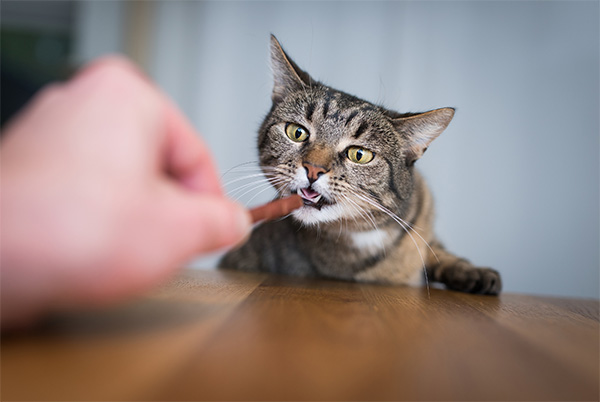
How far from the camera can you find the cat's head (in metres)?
0.93

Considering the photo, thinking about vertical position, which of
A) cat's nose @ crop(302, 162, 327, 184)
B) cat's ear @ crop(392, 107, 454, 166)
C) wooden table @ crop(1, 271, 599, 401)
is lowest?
wooden table @ crop(1, 271, 599, 401)

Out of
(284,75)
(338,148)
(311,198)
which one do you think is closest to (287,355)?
(311,198)

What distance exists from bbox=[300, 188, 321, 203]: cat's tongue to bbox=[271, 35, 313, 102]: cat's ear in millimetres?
331

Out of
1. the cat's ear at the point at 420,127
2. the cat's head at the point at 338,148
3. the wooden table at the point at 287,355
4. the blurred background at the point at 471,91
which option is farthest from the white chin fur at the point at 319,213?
the blurred background at the point at 471,91

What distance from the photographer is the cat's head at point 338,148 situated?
931 mm

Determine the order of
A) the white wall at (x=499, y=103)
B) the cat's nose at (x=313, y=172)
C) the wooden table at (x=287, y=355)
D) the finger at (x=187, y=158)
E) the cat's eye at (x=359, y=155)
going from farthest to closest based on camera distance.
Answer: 1. the white wall at (x=499, y=103)
2. the cat's eye at (x=359, y=155)
3. the cat's nose at (x=313, y=172)
4. the finger at (x=187, y=158)
5. the wooden table at (x=287, y=355)

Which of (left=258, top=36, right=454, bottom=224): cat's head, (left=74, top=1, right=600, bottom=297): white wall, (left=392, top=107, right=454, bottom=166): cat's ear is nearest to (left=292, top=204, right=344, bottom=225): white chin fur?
(left=258, top=36, right=454, bottom=224): cat's head

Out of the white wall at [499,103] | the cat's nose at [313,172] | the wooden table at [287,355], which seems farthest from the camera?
the white wall at [499,103]

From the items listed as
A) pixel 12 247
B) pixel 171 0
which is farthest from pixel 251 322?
pixel 171 0

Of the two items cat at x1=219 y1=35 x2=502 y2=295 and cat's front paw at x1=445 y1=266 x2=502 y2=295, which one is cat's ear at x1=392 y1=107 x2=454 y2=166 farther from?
cat's front paw at x1=445 y1=266 x2=502 y2=295

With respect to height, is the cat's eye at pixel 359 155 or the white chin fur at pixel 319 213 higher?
the cat's eye at pixel 359 155

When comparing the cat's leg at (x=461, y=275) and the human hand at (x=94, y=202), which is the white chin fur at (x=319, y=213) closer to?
the cat's leg at (x=461, y=275)

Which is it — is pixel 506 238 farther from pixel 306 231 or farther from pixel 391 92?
pixel 306 231

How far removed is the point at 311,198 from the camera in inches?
36.1
